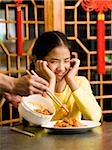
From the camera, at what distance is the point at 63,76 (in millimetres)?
2238

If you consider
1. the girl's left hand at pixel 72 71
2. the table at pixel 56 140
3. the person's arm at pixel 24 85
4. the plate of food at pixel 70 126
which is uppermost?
the person's arm at pixel 24 85

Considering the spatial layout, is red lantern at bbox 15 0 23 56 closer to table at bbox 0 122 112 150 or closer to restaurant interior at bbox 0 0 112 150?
restaurant interior at bbox 0 0 112 150

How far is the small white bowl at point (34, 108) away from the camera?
5.65 feet

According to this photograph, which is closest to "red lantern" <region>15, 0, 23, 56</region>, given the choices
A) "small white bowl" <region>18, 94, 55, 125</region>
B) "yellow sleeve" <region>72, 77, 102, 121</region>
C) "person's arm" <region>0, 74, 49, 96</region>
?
"yellow sleeve" <region>72, 77, 102, 121</region>

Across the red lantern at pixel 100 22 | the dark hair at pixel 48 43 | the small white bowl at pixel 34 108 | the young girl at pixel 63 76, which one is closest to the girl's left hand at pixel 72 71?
the young girl at pixel 63 76

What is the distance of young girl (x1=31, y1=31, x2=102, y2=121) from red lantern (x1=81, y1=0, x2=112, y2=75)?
0.82m

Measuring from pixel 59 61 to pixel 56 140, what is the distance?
0.75 meters

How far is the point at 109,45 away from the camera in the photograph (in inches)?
129

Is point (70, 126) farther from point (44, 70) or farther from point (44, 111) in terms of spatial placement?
point (44, 70)

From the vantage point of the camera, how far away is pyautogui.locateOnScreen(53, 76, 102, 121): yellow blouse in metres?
2.09

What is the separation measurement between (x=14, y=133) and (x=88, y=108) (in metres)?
0.51

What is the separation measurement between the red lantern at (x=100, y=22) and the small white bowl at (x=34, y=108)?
4.70 ft

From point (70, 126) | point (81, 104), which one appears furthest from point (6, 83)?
point (81, 104)

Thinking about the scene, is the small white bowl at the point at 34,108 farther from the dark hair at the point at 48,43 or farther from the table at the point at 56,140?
the dark hair at the point at 48,43
